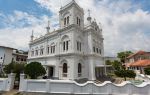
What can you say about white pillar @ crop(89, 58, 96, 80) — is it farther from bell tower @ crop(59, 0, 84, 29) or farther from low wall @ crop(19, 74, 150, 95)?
low wall @ crop(19, 74, 150, 95)

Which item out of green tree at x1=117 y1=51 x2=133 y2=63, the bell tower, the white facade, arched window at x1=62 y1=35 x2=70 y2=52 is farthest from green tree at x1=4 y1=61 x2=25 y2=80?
green tree at x1=117 y1=51 x2=133 y2=63

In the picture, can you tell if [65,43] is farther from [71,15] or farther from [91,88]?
[91,88]

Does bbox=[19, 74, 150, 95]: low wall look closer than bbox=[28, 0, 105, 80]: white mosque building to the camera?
Yes

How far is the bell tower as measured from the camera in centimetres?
2497

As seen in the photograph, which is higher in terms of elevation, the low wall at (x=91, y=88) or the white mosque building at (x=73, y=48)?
the white mosque building at (x=73, y=48)

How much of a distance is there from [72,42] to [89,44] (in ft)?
13.6

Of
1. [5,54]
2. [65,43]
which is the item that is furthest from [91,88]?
[5,54]

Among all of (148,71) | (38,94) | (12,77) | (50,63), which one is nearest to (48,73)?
(50,63)

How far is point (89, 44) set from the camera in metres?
25.5

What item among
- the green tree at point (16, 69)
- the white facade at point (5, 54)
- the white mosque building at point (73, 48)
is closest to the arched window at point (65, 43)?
the white mosque building at point (73, 48)

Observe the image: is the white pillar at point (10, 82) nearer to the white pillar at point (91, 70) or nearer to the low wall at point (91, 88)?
the low wall at point (91, 88)

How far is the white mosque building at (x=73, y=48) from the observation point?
23484 millimetres

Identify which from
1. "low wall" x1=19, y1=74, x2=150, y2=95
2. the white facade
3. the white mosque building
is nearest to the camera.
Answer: "low wall" x1=19, y1=74, x2=150, y2=95

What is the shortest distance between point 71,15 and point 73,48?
23.0 ft
